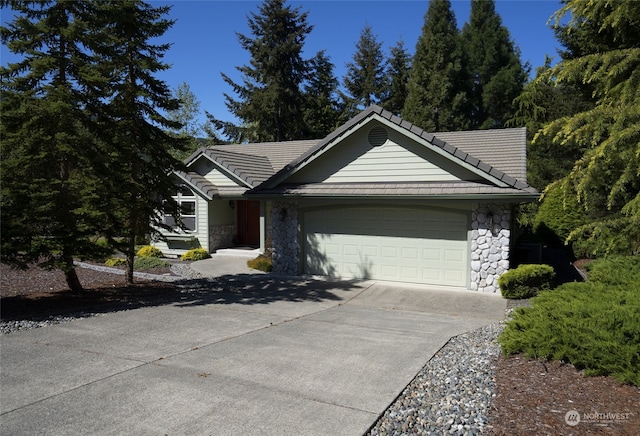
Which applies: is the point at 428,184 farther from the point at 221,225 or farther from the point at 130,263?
the point at 221,225

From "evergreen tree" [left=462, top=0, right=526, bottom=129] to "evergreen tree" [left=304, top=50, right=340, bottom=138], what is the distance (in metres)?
10.7

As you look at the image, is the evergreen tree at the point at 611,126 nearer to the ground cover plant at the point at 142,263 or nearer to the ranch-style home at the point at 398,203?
the ranch-style home at the point at 398,203

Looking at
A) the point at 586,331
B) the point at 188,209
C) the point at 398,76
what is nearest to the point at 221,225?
the point at 188,209

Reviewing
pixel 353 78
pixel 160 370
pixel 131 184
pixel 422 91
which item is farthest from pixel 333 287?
pixel 353 78

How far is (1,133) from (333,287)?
27.6 ft

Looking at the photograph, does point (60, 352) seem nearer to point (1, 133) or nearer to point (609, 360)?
point (1, 133)

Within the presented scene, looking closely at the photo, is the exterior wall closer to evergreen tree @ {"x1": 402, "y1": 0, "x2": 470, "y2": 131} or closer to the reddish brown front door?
the reddish brown front door

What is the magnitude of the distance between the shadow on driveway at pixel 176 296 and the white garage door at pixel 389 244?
30.1 inches

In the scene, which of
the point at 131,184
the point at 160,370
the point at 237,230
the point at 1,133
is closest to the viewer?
the point at 160,370

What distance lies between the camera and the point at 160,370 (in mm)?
5977

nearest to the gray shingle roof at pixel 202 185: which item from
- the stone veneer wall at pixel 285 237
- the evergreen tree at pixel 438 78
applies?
the stone veneer wall at pixel 285 237

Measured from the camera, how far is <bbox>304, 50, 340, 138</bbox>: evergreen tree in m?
35.2

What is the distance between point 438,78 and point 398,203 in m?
20.3

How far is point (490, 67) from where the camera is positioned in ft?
112
